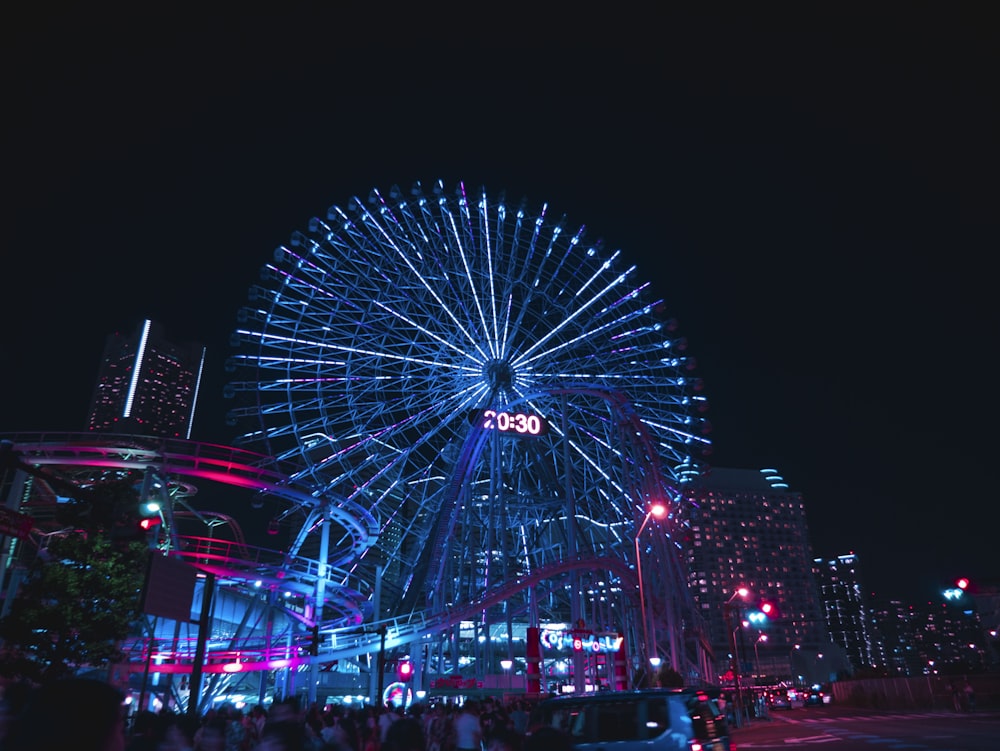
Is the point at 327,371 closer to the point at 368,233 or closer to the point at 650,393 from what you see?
the point at 368,233

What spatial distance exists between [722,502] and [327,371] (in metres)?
140

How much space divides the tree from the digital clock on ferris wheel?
20238 mm

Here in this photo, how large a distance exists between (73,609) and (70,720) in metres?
26.6

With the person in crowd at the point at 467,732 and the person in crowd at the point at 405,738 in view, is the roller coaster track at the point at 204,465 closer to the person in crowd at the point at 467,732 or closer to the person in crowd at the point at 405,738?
the person in crowd at the point at 467,732

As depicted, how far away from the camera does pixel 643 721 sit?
11453 mm

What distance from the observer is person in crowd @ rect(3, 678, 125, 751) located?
2.77m

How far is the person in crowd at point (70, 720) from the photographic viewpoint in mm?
2770

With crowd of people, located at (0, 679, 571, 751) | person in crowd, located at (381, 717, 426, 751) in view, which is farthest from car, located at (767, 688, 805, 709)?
person in crowd, located at (381, 717, 426, 751)

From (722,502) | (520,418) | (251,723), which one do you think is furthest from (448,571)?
(722,502)

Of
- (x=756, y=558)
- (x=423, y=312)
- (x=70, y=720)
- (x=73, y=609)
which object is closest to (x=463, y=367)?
(x=423, y=312)

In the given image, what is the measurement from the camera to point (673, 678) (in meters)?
30.1

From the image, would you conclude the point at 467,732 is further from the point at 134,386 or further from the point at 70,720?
the point at 134,386

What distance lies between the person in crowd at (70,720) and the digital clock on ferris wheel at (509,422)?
39287mm

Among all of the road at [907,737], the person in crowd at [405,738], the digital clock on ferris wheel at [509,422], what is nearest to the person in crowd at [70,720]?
the person in crowd at [405,738]
